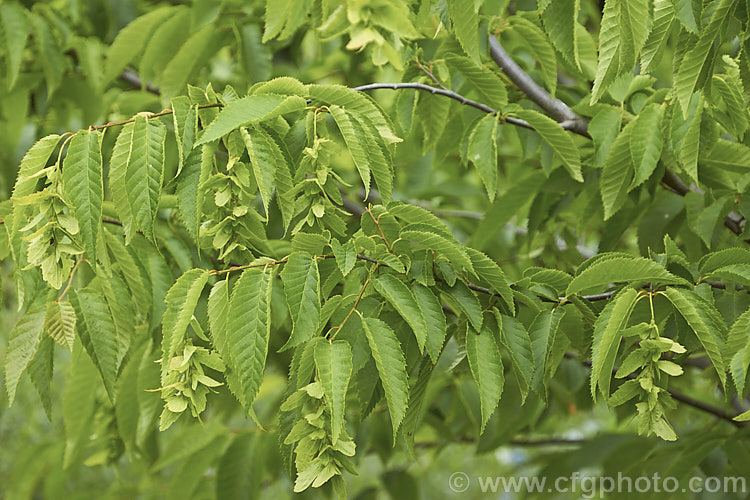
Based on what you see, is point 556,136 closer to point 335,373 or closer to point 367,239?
point 367,239

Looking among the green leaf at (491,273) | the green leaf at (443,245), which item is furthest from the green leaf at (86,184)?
the green leaf at (491,273)

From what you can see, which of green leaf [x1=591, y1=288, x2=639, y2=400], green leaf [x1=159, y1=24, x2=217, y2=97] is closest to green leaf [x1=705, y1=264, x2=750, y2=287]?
green leaf [x1=591, y1=288, x2=639, y2=400]

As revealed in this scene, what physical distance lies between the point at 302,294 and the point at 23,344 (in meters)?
0.47

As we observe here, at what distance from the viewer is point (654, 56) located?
1154 millimetres

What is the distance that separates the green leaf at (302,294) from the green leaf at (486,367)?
9.8 inches

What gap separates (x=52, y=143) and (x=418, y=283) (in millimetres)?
565

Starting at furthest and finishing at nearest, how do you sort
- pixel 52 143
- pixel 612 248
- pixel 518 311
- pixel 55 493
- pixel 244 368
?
pixel 55 493 → pixel 612 248 → pixel 518 311 → pixel 52 143 → pixel 244 368

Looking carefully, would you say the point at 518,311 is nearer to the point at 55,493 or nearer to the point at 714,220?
the point at 714,220

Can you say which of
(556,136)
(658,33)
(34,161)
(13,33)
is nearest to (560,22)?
(658,33)

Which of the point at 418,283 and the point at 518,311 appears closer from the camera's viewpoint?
the point at 418,283

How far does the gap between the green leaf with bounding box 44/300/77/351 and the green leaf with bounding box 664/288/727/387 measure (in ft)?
2.90

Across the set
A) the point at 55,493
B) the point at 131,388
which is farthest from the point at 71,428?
the point at 55,493

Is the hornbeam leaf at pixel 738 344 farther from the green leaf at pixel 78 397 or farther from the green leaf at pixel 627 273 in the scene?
the green leaf at pixel 78 397

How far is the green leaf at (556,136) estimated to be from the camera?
1.43 m
